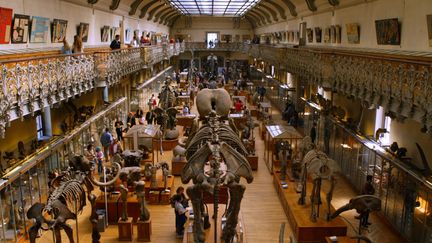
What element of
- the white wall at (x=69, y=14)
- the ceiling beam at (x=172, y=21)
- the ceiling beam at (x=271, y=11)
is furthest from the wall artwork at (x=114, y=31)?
the ceiling beam at (x=172, y=21)

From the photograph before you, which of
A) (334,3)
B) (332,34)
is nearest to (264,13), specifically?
(332,34)

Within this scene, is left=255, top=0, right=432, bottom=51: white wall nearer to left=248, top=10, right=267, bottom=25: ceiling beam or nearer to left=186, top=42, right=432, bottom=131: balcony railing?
left=186, top=42, right=432, bottom=131: balcony railing

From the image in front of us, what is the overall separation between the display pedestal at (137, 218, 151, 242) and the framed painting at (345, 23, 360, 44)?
1076 cm

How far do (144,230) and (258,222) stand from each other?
2919 millimetres

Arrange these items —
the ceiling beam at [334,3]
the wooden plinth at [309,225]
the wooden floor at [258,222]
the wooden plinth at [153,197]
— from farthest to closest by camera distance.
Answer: the ceiling beam at [334,3]
the wooden plinth at [153,197]
the wooden floor at [258,222]
the wooden plinth at [309,225]

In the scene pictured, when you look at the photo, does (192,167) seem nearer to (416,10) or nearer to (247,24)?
(416,10)

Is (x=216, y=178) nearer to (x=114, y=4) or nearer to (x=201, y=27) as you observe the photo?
(x=114, y=4)

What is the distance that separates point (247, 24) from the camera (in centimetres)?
4988

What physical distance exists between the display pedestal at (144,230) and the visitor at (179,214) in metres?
0.66

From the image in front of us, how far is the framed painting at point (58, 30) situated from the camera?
14758 mm

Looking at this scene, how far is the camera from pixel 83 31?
1786 centimetres

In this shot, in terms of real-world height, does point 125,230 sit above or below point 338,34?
below

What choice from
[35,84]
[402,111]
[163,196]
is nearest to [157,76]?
[163,196]

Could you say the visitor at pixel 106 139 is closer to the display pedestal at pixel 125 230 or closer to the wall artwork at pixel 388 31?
A: the display pedestal at pixel 125 230
